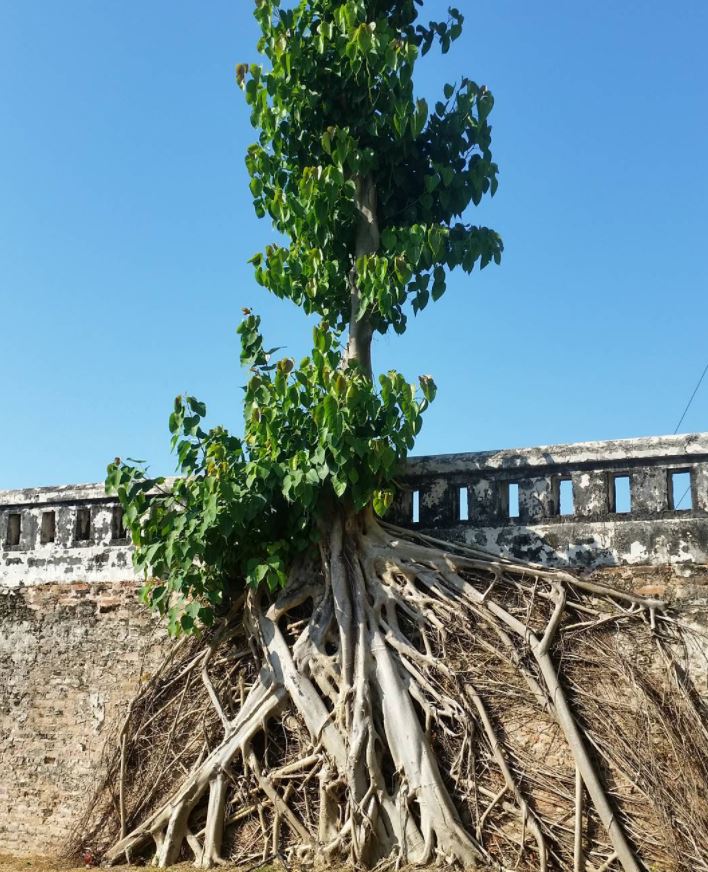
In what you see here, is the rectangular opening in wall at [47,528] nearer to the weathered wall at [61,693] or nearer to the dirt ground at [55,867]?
the weathered wall at [61,693]

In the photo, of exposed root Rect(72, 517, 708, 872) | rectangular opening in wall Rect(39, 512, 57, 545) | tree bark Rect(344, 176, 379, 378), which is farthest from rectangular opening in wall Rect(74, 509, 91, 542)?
tree bark Rect(344, 176, 379, 378)

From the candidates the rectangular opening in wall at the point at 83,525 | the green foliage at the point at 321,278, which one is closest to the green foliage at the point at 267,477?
the green foliage at the point at 321,278

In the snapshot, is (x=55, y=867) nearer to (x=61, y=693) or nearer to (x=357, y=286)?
(x=61, y=693)

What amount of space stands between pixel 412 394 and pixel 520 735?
80.7 inches

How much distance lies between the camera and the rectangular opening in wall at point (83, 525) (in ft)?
25.9

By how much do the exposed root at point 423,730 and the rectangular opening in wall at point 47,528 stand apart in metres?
1.73

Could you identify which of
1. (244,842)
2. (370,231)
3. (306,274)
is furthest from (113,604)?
(370,231)

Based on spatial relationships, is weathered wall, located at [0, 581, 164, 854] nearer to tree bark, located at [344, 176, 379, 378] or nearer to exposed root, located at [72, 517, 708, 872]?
exposed root, located at [72, 517, 708, 872]

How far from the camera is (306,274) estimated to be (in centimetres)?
712

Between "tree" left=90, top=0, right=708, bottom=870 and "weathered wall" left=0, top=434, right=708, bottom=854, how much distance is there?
0.25m

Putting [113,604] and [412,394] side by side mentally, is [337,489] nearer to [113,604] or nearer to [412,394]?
[412,394]

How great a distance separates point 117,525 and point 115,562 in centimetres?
28

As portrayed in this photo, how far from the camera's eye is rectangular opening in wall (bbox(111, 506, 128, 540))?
7.78 m

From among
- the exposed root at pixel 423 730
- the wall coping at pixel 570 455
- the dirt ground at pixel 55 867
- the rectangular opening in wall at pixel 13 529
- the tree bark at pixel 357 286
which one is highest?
the tree bark at pixel 357 286
